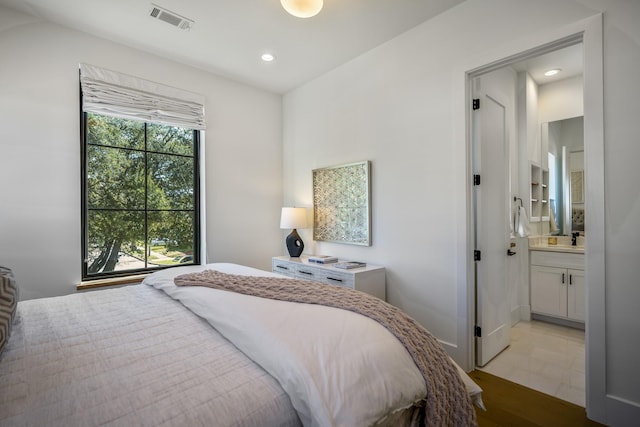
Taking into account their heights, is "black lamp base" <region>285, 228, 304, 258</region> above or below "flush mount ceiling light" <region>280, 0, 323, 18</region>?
below

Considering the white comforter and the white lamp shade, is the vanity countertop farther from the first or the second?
the white comforter

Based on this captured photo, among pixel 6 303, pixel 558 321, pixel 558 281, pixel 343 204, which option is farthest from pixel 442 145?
pixel 6 303

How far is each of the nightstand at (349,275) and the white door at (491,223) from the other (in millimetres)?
816

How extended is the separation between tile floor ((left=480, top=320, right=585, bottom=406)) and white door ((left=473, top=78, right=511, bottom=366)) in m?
0.13

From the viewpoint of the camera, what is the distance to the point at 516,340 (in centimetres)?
295

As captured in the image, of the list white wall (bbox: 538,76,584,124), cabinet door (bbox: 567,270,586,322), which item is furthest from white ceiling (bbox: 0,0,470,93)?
cabinet door (bbox: 567,270,586,322)

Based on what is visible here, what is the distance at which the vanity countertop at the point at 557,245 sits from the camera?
3243 mm

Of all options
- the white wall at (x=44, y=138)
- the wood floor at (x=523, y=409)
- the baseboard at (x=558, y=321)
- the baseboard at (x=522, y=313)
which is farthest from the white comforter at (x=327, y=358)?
the baseboard at (x=558, y=321)

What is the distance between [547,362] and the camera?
2.51m

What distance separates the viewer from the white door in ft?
7.84

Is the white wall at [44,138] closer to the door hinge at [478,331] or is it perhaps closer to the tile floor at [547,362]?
→ the door hinge at [478,331]

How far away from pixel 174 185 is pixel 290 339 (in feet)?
9.20

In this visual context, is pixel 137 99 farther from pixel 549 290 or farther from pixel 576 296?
pixel 576 296

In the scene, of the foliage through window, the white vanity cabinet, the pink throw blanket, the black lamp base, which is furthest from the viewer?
the black lamp base
